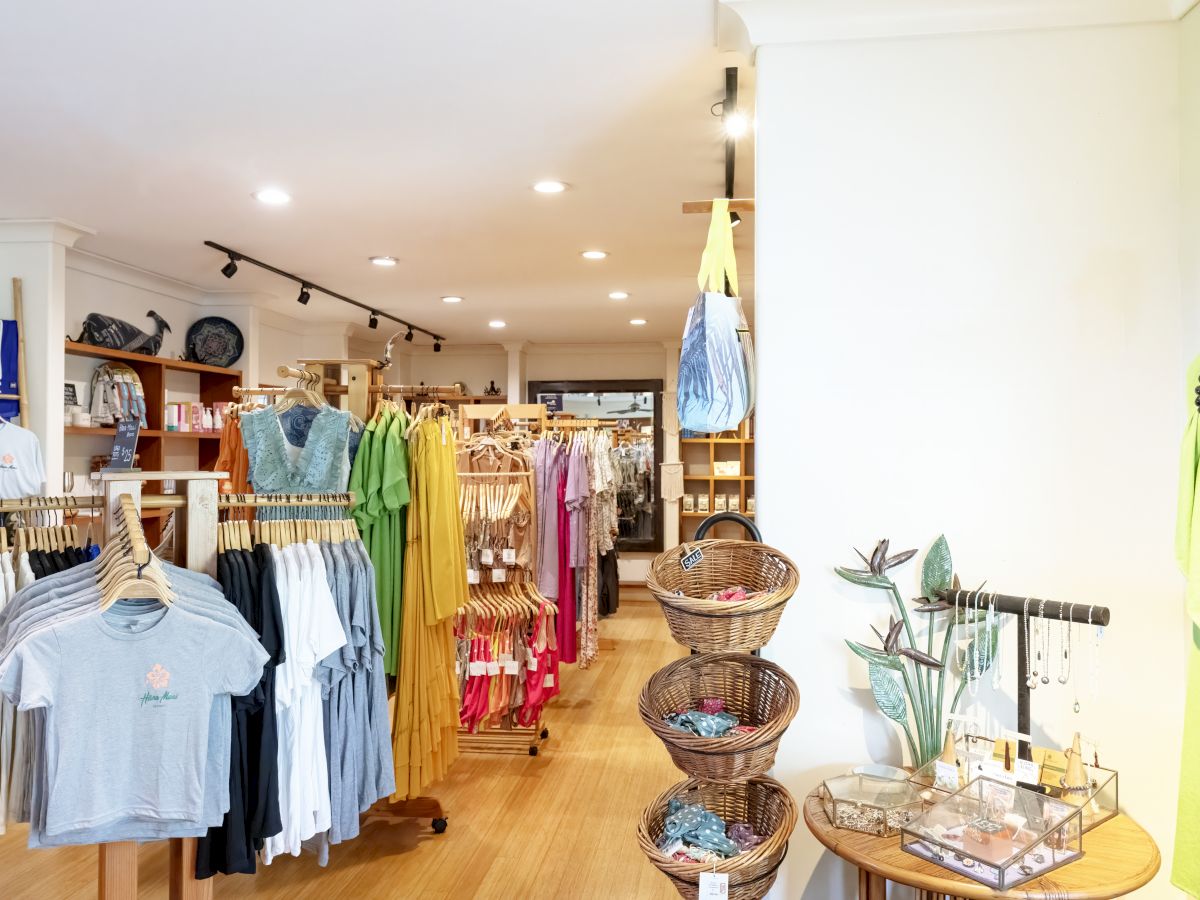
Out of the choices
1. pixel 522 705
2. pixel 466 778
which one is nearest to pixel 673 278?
pixel 522 705

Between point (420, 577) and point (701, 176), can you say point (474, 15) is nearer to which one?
point (701, 176)

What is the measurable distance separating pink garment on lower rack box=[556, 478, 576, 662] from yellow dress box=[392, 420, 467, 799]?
1.62 metres

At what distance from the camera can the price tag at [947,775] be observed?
1.78m

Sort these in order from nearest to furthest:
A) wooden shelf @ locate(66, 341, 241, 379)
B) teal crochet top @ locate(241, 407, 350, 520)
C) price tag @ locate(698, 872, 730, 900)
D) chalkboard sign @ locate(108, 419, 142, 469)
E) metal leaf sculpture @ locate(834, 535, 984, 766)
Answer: price tag @ locate(698, 872, 730, 900) → metal leaf sculpture @ locate(834, 535, 984, 766) → chalkboard sign @ locate(108, 419, 142, 469) → teal crochet top @ locate(241, 407, 350, 520) → wooden shelf @ locate(66, 341, 241, 379)

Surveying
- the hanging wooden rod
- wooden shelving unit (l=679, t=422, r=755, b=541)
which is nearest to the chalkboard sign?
the hanging wooden rod

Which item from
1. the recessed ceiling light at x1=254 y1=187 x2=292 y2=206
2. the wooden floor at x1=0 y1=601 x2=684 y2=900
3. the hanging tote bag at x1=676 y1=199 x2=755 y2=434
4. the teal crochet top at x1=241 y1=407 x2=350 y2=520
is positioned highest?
the recessed ceiling light at x1=254 y1=187 x2=292 y2=206

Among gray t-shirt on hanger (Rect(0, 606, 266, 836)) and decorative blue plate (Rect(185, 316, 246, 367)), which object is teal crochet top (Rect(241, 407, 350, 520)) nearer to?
gray t-shirt on hanger (Rect(0, 606, 266, 836))

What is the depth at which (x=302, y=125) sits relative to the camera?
2943 millimetres

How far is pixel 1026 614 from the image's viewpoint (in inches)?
→ 71.7

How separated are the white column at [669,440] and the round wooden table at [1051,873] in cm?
683

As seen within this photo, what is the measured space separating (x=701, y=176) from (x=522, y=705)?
2.61 metres

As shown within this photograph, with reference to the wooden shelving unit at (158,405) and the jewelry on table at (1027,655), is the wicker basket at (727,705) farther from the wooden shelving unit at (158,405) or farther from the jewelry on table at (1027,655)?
the wooden shelving unit at (158,405)

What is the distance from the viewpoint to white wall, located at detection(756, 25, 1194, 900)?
201 cm

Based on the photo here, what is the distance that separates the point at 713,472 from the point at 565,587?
4174 millimetres
